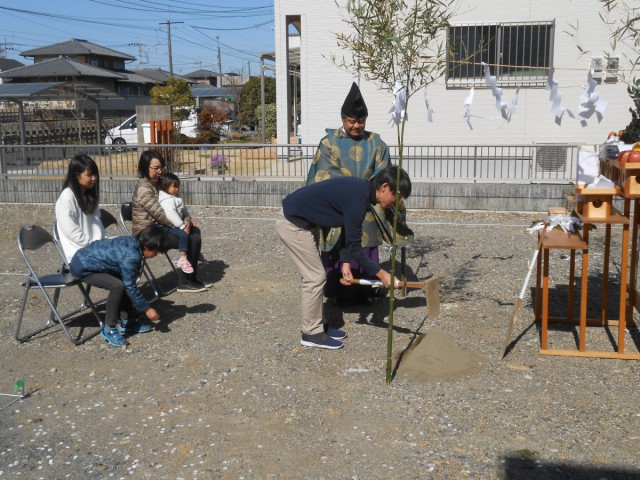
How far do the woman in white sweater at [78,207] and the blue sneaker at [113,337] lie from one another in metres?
0.74

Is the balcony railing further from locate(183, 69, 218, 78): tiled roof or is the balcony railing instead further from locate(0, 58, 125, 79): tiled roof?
locate(183, 69, 218, 78): tiled roof

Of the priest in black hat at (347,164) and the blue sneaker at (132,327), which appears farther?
the priest in black hat at (347,164)

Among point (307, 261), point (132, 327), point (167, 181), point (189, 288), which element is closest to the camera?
point (307, 261)

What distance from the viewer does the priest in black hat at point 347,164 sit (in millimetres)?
6383

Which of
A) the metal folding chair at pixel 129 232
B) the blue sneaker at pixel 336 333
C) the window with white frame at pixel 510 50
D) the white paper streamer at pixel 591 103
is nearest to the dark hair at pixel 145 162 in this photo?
the metal folding chair at pixel 129 232

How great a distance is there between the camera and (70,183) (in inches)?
245

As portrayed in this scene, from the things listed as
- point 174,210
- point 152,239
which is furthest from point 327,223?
point 174,210

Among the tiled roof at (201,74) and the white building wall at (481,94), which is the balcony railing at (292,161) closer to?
the white building wall at (481,94)

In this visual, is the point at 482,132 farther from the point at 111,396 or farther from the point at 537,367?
the point at 111,396

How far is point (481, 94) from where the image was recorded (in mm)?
14430

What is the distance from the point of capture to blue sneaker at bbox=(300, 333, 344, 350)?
5582mm

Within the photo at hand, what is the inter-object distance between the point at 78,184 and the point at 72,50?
48181 millimetres

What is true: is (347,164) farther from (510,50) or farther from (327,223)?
(510,50)

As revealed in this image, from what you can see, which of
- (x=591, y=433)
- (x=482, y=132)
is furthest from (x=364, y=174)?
(x=482, y=132)
